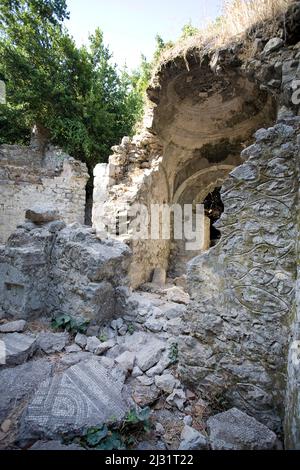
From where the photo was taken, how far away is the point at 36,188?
27.4 ft

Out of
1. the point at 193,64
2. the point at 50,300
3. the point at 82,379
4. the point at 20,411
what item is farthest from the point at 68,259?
the point at 193,64

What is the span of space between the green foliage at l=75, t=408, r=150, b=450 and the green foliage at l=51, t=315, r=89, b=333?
132 cm

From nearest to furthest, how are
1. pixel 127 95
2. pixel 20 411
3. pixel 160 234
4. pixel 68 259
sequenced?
pixel 20 411
pixel 68 259
pixel 160 234
pixel 127 95

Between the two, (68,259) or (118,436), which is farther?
(68,259)

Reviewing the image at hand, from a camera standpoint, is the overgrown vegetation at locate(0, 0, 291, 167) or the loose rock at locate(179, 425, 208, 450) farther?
the overgrown vegetation at locate(0, 0, 291, 167)

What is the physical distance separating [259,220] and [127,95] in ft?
35.6

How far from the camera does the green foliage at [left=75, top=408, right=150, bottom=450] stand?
1.72 meters

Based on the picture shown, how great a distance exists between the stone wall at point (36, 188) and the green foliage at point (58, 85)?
56.3 inches

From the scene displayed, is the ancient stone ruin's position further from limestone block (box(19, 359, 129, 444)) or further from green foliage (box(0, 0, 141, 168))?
green foliage (box(0, 0, 141, 168))

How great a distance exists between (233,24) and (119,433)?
6.18 metres

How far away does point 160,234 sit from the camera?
20.6 feet

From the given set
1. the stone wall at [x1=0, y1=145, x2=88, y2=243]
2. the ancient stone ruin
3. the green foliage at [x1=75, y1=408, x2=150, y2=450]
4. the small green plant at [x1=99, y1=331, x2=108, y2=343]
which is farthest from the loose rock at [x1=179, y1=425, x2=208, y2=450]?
the stone wall at [x1=0, y1=145, x2=88, y2=243]

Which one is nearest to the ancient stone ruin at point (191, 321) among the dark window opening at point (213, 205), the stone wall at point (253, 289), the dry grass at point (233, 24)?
the stone wall at point (253, 289)
